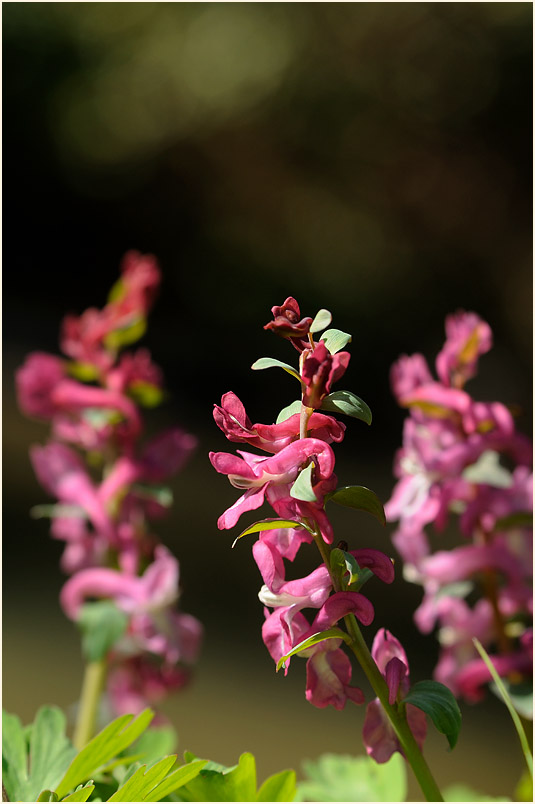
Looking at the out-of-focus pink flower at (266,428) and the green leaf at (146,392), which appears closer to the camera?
the out-of-focus pink flower at (266,428)

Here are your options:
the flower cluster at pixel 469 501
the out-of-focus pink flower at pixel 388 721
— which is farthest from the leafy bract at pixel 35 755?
the flower cluster at pixel 469 501

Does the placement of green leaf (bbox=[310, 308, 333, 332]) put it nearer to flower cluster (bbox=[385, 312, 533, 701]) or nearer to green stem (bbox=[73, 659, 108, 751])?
flower cluster (bbox=[385, 312, 533, 701])

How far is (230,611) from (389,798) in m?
2.26

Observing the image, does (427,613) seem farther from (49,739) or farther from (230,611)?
(230,611)

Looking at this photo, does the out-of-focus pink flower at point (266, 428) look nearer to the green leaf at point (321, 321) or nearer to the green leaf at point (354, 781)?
the green leaf at point (321, 321)

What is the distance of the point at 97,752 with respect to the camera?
0.32 m

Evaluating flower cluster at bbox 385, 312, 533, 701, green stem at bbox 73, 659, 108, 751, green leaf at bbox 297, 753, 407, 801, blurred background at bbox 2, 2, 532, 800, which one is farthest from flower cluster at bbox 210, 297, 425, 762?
blurred background at bbox 2, 2, 532, 800

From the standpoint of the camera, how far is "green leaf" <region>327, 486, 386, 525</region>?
28cm

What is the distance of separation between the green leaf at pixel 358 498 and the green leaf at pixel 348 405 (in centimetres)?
2

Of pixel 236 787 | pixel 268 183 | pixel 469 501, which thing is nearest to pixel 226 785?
pixel 236 787

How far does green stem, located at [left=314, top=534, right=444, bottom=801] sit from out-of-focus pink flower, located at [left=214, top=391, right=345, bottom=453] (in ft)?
0.13

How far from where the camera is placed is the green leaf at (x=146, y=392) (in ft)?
2.16

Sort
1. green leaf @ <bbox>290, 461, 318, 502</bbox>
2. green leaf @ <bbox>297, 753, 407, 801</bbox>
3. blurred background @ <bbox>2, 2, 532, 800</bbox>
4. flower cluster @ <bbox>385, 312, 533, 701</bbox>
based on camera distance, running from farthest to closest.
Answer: blurred background @ <bbox>2, 2, 532, 800</bbox>, flower cluster @ <bbox>385, 312, 533, 701</bbox>, green leaf @ <bbox>297, 753, 407, 801</bbox>, green leaf @ <bbox>290, 461, 318, 502</bbox>

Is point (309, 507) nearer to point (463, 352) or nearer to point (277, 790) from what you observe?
point (277, 790)
